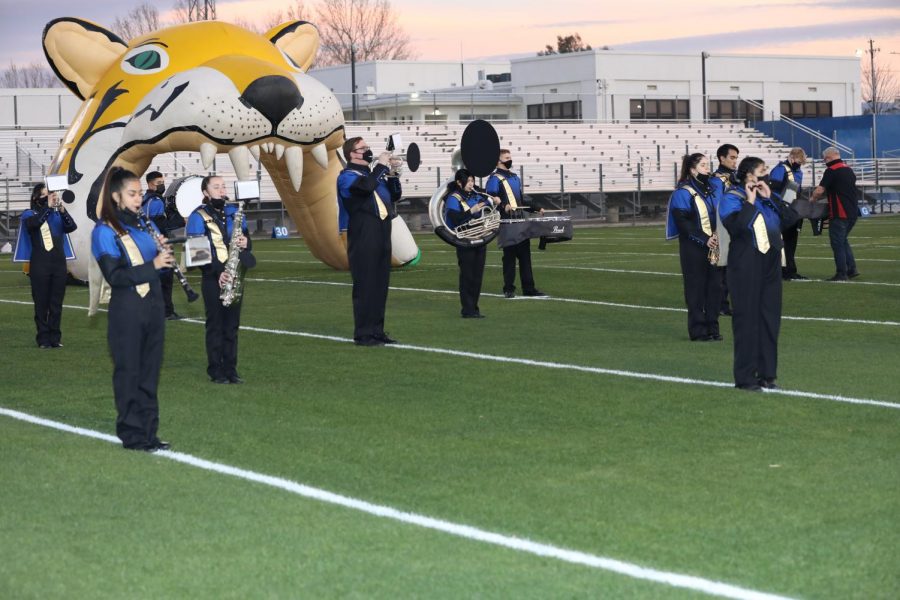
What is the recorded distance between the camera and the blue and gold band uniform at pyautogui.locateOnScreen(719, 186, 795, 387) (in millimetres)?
10172

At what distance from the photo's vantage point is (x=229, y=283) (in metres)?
11.0

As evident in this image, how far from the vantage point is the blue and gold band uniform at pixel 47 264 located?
14258mm

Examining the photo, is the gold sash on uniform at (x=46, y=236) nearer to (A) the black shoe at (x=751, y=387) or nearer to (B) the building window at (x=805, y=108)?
(A) the black shoe at (x=751, y=387)

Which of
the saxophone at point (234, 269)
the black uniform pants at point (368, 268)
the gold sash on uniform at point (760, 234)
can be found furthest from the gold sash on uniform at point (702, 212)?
the saxophone at point (234, 269)

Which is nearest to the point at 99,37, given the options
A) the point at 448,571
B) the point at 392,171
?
the point at 392,171

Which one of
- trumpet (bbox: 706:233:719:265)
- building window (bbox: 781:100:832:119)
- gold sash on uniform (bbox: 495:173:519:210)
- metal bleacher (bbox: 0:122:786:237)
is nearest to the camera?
trumpet (bbox: 706:233:719:265)

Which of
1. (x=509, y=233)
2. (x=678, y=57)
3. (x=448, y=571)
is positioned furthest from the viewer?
(x=678, y=57)

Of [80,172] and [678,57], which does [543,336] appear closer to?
[80,172]


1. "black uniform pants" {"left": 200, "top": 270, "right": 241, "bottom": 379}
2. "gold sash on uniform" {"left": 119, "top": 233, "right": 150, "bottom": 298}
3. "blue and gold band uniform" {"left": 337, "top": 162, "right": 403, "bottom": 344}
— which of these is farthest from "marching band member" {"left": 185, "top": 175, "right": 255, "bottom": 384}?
"gold sash on uniform" {"left": 119, "top": 233, "right": 150, "bottom": 298}

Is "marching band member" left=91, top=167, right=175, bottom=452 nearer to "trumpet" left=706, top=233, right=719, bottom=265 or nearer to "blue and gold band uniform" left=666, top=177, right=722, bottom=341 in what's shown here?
"trumpet" left=706, top=233, right=719, bottom=265

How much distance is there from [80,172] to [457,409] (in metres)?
9.93

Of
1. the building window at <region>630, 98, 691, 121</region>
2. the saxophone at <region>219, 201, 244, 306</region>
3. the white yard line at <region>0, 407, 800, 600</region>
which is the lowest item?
the white yard line at <region>0, 407, 800, 600</region>

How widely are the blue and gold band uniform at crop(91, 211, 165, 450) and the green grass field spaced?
256 millimetres

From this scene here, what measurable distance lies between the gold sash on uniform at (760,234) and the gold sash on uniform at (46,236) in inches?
288
